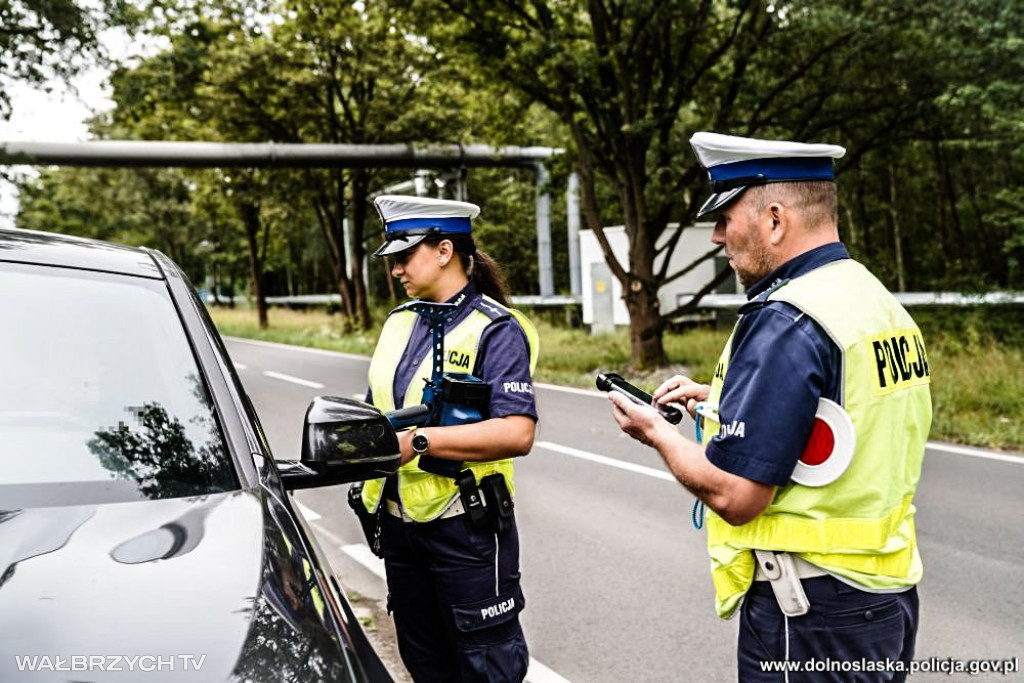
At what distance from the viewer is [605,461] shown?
8.40 meters

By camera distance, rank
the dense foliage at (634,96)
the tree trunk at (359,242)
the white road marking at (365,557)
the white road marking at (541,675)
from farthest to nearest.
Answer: the tree trunk at (359,242) < the dense foliage at (634,96) < the white road marking at (365,557) < the white road marking at (541,675)

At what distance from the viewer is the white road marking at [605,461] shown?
25.5ft

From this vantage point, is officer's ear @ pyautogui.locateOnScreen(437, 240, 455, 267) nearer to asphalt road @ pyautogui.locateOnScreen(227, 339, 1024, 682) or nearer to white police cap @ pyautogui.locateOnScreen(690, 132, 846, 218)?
white police cap @ pyautogui.locateOnScreen(690, 132, 846, 218)

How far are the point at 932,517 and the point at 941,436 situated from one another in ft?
9.84

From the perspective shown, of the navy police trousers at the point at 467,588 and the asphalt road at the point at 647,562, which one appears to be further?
the asphalt road at the point at 647,562

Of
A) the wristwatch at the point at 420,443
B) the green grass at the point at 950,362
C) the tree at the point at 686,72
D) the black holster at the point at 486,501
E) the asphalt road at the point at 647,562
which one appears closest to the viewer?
the wristwatch at the point at 420,443

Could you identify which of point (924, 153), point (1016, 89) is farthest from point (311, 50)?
point (924, 153)

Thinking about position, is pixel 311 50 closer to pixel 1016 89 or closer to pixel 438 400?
pixel 1016 89

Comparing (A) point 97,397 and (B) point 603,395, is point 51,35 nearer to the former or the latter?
(B) point 603,395

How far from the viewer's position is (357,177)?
1065 inches

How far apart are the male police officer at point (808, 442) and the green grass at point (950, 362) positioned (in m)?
7.40

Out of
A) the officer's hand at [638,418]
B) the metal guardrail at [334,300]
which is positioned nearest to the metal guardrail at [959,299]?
the metal guardrail at [334,300]

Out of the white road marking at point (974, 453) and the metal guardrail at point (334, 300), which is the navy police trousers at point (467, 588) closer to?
the metal guardrail at point (334, 300)

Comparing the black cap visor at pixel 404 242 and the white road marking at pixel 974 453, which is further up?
the black cap visor at pixel 404 242
